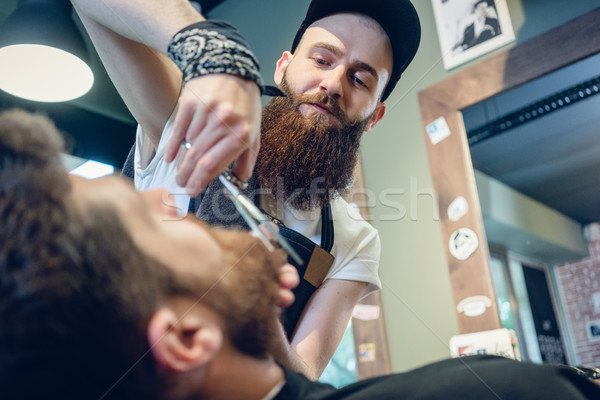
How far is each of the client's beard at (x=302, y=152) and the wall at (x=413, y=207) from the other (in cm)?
80

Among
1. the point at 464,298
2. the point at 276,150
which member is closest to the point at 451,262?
the point at 464,298

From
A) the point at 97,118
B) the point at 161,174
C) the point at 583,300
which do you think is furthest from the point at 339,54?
the point at 583,300

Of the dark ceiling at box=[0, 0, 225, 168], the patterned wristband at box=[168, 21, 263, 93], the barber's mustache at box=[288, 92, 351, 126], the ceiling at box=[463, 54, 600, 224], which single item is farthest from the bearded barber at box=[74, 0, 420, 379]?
the dark ceiling at box=[0, 0, 225, 168]

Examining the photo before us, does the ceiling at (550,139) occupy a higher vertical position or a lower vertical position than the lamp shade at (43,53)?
lower

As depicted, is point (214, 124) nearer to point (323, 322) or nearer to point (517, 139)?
point (323, 322)

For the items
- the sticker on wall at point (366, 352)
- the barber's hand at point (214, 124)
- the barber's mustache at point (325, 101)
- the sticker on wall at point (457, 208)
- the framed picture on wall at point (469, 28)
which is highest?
the framed picture on wall at point (469, 28)

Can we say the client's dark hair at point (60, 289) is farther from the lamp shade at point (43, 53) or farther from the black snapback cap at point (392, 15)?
the lamp shade at point (43, 53)

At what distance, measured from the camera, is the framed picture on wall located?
2.06 meters

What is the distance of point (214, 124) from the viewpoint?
69 centimetres

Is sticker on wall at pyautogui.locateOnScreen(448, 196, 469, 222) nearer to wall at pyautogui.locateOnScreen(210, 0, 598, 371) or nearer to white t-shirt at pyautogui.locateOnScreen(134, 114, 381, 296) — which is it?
wall at pyautogui.locateOnScreen(210, 0, 598, 371)

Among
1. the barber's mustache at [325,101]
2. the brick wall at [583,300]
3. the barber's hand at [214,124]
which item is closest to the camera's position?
the barber's hand at [214,124]

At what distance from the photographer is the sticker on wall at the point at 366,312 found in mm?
2246

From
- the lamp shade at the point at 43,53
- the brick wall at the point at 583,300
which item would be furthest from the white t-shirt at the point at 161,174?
the brick wall at the point at 583,300

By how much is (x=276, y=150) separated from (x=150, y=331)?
926 mm
